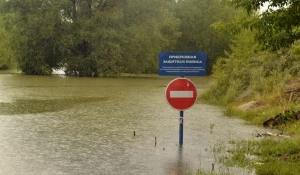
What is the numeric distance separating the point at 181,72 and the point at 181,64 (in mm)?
171

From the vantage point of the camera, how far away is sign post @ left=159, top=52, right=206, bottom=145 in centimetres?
959

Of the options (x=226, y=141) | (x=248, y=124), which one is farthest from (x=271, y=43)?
(x=248, y=124)

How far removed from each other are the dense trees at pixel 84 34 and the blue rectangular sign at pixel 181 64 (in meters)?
36.9

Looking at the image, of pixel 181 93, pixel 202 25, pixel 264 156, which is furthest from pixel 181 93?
pixel 202 25

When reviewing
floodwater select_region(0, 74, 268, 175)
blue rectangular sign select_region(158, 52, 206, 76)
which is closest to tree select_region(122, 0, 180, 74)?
floodwater select_region(0, 74, 268, 175)

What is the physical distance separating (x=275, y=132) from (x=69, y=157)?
18.2 ft

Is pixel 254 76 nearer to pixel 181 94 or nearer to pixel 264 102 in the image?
pixel 264 102

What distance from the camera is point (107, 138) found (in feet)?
34.2

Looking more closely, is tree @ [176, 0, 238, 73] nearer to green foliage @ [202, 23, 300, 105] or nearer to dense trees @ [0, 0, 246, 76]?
dense trees @ [0, 0, 246, 76]

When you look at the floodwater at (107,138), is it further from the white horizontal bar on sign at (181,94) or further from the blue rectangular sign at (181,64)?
the blue rectangular sign at (181,64)

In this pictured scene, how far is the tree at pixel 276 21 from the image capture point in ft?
24.2

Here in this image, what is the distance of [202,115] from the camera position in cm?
1530

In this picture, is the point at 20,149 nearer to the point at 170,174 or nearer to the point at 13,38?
the point at 170,174

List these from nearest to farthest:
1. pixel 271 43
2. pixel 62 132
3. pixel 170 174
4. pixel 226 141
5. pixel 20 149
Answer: pixel 170 174
pixel 271 43
pixel 20 149
pixel 226 141
pixel 62 132
